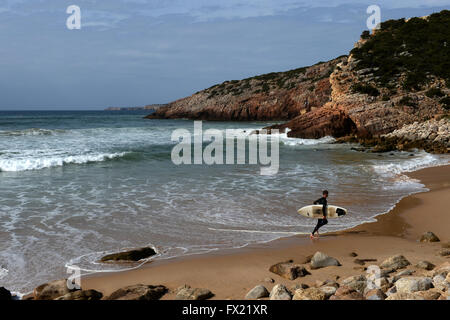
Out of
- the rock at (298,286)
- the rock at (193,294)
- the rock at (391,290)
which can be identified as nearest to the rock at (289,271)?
the rock at (298,286)

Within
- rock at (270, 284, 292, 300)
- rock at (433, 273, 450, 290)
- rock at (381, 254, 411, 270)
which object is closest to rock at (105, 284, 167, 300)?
rock at (270, 284, 292, 300)

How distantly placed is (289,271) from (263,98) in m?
75.8

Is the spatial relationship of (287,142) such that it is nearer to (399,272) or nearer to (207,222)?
(207,222)

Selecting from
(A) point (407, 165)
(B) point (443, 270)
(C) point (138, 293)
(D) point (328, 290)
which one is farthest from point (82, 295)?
(A) point (407, 165)

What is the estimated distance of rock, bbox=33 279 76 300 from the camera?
231 inches

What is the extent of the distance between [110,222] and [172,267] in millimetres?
3608

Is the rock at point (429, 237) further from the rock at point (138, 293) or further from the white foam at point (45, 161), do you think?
the white foam at point (45, 161)

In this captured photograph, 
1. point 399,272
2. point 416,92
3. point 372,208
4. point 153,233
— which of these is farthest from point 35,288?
point 416,92

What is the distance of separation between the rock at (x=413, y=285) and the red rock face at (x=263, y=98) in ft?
214

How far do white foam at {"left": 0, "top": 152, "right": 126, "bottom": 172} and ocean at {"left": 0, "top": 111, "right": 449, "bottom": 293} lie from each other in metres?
0.05

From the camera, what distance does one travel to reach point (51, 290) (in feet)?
19.5

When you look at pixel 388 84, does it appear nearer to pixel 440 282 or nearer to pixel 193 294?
pixel 440 282

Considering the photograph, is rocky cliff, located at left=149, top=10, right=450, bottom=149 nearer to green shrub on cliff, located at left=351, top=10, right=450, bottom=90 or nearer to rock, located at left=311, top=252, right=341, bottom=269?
green shrub on cliff, located at left=351, top=10, right=450, bottom=90
